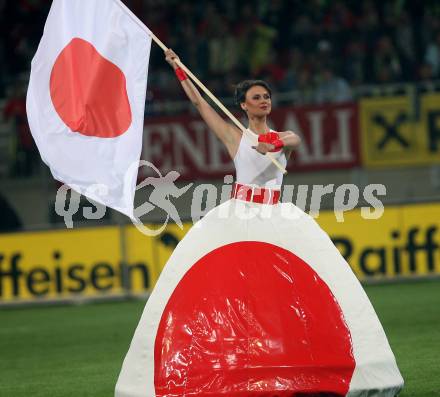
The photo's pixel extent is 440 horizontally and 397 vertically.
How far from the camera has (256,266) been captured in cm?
795

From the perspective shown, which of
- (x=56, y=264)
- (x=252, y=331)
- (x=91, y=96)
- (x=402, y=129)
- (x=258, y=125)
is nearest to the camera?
(x=252, y=331)

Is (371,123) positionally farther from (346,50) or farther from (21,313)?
(21,313)

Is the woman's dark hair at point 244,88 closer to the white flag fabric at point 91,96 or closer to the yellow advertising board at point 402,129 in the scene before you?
the white flag fabric at point 91,96

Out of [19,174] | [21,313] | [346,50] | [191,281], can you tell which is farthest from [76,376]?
[346,50]

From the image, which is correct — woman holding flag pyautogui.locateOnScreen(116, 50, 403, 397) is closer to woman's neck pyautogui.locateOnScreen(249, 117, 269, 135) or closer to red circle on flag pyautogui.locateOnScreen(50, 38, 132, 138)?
woman's neck pyautogui.locateOnScreen(249, 117, 269, 135)

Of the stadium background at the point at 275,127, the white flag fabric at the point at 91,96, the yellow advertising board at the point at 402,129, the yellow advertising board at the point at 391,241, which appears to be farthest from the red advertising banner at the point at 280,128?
the white flag fabric at the point at 91,96

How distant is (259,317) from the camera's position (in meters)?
7.81

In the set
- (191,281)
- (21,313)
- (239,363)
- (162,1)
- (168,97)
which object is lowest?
(21,313)

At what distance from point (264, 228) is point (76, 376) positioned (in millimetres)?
2724

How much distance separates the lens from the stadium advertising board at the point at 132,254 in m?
15.6

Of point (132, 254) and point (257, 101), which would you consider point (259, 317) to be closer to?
point (257, 101)

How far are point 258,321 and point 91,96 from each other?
203 cm

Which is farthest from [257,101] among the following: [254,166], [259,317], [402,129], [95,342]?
[402,129]

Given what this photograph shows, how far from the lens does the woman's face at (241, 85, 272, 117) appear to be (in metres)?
8.29
